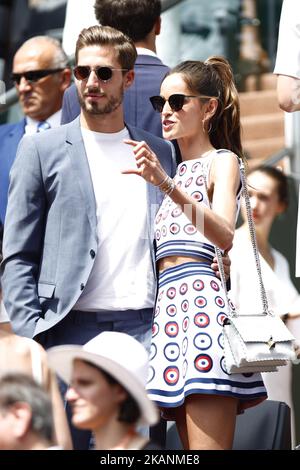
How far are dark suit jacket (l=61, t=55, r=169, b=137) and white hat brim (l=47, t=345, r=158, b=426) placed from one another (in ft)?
5.19

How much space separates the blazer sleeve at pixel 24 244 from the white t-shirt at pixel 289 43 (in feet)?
3.63

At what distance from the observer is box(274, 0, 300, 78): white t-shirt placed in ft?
19.2

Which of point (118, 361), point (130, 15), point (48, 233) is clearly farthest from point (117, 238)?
point (130, 15)

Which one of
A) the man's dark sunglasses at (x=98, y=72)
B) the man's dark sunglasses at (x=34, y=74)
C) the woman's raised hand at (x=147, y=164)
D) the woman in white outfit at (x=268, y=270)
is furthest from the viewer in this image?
the man's dark sunglasses at (x=34, y=74)

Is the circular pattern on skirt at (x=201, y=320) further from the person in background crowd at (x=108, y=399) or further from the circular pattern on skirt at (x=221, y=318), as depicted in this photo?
the person in background crowd at (x=108, y=399)

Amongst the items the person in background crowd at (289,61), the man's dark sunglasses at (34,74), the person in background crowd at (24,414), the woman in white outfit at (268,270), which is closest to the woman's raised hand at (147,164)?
the person in background crowd at (24,414)

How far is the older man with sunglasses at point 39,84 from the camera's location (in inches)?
274

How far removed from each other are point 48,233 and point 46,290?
0.72 ft

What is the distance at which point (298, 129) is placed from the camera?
7.62 m

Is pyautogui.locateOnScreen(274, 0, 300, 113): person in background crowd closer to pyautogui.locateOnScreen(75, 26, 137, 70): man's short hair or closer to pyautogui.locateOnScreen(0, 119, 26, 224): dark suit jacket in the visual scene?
pyautogui.locateOnScreen(75, 26, 137, 70): man's short hair

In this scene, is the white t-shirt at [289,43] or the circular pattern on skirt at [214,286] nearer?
the circular pattern on skirt at [214,286]

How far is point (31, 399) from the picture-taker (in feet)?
14.4
